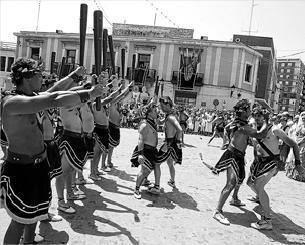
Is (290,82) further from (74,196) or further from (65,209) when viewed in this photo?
(65,209)

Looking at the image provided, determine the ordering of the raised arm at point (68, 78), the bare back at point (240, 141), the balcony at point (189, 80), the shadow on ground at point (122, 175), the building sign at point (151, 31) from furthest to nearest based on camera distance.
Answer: the building sign at point (151, 31)
the balcony at point (189, 80)
the shadow on ground at point (122, 175)
the bare back at point (240, 141)
the raised arm at point (68, 78)

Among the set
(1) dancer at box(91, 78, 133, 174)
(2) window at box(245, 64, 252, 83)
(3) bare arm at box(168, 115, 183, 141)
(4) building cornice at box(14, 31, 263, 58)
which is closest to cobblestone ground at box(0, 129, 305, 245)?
(1) dancer at box(91, 78, 133, 174)

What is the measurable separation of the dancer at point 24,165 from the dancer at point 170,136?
3305mm

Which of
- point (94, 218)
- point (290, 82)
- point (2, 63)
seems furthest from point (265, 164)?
point (290, 82)

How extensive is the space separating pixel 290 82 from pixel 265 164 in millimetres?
107074

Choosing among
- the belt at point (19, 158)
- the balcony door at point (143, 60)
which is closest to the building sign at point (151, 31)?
the balcony door at point (143, 60)

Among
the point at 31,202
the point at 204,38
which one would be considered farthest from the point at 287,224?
the point at 204,38

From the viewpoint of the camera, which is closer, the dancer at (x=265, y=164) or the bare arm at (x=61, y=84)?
the bare arm at (x=61, y=84)

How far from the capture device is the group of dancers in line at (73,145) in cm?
293

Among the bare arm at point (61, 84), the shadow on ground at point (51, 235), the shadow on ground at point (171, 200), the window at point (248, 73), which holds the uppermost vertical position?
the window at point (248, 73)

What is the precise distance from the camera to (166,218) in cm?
504

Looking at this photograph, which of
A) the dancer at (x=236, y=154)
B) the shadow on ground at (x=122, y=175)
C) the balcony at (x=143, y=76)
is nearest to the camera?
the dancer at (x=236, y=154)

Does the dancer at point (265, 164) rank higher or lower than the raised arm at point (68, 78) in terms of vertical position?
lower

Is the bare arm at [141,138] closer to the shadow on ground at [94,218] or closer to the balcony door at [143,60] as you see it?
the shadow on ground at [94,218]
